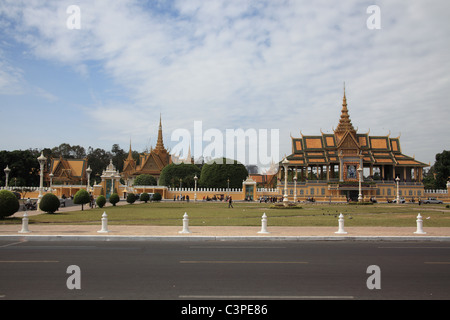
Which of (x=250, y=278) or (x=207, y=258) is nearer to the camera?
(x=250, y=278)

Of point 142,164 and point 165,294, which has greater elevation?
point 142,164

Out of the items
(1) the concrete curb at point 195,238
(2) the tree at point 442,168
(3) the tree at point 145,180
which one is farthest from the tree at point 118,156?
(1) the concrete curb at point 195,238

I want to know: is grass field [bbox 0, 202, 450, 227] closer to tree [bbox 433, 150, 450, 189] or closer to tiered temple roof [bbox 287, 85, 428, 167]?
tiered temple roof [bbox 287, 85, 428, 167]

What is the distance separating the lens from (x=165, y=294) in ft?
20.9

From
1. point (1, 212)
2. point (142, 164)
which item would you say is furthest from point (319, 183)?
point (1, 212)

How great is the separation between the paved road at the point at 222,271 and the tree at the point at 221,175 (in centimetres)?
6484

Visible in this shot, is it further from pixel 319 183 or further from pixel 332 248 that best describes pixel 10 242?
pixel 319 183

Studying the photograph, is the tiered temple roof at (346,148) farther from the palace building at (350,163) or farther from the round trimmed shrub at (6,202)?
the round trimmed shrub at (6,202)

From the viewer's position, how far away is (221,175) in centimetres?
7756

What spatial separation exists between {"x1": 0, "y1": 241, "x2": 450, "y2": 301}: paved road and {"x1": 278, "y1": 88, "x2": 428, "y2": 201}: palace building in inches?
2064

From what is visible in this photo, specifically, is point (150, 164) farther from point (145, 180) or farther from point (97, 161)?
point (97, 161)

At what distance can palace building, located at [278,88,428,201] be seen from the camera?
65.2 m

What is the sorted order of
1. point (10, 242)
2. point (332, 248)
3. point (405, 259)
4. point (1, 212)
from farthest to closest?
point (1, 212) → point (10, 242) → point (332, 248) → point (405, 259)
